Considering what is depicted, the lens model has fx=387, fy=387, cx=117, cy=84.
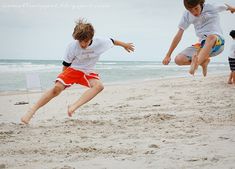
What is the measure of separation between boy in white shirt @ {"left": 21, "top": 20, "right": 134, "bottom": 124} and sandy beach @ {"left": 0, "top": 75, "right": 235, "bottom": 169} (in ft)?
1.48

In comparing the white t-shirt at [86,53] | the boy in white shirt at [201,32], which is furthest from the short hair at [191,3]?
the white t-shirt at [86,53]

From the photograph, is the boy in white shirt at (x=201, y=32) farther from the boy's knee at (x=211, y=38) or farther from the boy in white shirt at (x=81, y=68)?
the boy in white shirt at (x=81, y=68)

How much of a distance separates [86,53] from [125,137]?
4.72 feet

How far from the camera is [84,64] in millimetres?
5895

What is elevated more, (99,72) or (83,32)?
(83,32)

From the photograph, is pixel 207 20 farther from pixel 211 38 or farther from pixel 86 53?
pixel 86 53

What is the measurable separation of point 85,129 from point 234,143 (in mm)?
2279

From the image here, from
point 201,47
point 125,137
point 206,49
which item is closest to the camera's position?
point 125,137

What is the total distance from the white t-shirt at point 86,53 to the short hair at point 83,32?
0.20m

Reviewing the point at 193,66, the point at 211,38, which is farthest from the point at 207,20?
the point at 193,66

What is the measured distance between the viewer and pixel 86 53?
5.76 metres

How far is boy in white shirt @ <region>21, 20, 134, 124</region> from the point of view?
5695mm

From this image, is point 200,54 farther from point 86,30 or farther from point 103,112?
point 103,112

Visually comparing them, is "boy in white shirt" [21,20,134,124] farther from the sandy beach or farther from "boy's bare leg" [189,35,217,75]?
"boy's bare leg" [189,35,217,75]
